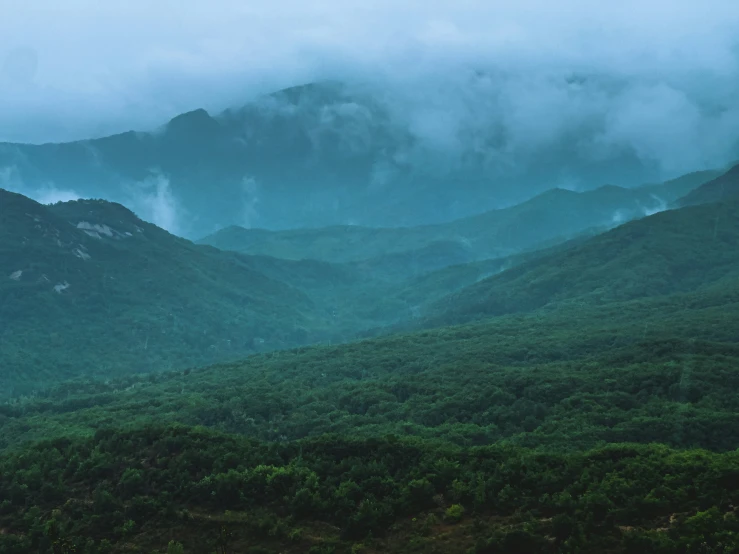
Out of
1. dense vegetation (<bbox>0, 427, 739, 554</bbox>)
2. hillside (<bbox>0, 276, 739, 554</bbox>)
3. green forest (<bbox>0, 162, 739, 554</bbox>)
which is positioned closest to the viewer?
dense vegetation (<bbox>0, 427, 739, 554</bbox>)

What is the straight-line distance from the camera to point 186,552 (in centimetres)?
4150

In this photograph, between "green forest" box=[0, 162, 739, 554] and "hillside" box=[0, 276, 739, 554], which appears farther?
"green forest" box=[0, 162, 739, 554]

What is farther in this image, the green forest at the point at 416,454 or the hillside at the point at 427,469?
the green forest at the point at 416,454

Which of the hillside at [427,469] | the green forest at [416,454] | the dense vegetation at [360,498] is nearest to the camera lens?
the dense vegetation at [360,498]

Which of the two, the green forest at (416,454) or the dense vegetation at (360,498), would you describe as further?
the green forest at (416,454)

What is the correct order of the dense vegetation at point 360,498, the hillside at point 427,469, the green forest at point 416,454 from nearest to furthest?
the dense vegetation at point 360,498 → the hillside at point 427,469 → the green forest at point 416,454

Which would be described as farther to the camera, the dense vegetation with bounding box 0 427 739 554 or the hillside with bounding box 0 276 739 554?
the hillside with bounding box 0 276 739 554

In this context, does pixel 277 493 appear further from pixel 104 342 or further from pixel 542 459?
pixel 104 342

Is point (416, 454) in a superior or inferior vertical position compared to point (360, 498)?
superior

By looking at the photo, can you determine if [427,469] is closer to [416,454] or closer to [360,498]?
[416,454]

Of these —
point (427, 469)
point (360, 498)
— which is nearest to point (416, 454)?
point (427, 469)

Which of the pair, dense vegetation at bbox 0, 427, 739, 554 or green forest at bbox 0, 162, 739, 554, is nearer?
dense vegetation at bbox 0, 427, 739, 554

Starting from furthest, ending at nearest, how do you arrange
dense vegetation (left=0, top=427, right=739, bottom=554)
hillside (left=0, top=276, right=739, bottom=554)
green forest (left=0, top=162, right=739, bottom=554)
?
1. green forest (left=0, top=162, right=739, bottom=554)
2. hillside (left=0, top=276, right=739, bottom=554)
3. dense vegetation (left=0, top=427, right=739, bottom=554)

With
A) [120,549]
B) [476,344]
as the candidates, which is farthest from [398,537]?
[476,344]
